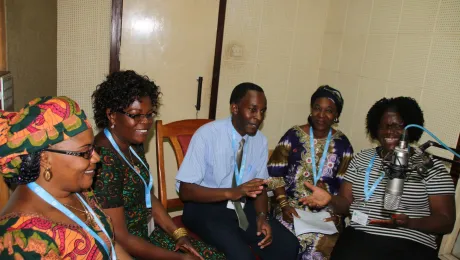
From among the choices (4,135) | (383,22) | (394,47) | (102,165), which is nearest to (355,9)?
(383,22)

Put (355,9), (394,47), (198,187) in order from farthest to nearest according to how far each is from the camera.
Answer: (355,9) → (394,47) → (198,187)

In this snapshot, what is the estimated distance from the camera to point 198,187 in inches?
86.0

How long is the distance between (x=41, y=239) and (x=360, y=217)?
178 centimetres

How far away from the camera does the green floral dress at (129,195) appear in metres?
1.57

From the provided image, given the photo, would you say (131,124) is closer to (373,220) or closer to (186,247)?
(186,247)

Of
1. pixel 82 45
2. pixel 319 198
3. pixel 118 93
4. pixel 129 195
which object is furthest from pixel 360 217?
pixel 82 45

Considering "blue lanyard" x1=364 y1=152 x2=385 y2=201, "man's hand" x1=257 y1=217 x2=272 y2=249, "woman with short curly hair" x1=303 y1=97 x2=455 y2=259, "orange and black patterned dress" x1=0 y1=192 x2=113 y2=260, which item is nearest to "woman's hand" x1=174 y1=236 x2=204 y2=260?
"man's hand" x1=257 y1=217 x2=272 y2=249

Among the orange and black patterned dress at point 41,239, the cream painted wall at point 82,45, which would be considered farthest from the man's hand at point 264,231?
the cream painted wall at point 82,45

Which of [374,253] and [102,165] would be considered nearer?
[102,165]

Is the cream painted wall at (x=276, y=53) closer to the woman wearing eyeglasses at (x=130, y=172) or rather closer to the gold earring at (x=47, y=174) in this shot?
the woman wearing eyeglasses at (x=130, y=172)

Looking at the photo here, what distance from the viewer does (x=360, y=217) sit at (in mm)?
2152

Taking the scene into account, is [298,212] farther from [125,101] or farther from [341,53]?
[341,53]

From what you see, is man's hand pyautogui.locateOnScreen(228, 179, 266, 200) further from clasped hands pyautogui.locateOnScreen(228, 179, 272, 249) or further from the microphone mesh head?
the microphone mesh head

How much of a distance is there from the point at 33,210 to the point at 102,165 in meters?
0.44
